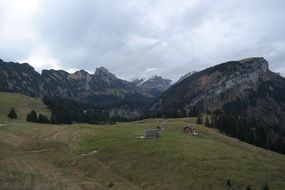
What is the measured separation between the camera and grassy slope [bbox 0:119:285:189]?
2840 inches

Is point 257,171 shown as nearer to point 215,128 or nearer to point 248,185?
point 248,185

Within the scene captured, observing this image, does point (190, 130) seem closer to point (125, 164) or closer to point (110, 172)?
point (125, 164)

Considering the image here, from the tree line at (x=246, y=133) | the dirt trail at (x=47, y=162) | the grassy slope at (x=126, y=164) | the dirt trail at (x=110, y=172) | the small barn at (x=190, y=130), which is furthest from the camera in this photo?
the tree line at (x=246, y=133)

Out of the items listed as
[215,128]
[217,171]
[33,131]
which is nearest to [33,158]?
[33,131]

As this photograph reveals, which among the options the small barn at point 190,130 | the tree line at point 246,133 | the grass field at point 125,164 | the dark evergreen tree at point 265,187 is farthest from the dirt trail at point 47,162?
the tree line at point 246,133

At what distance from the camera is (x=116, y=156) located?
90562 millimetres

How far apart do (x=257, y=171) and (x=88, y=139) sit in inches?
1859

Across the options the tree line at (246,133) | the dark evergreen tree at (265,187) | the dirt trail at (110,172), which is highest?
the tree line at (246,133)

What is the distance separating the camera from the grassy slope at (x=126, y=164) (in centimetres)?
7212

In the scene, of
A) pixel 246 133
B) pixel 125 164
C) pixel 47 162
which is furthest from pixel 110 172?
pixel 246 133

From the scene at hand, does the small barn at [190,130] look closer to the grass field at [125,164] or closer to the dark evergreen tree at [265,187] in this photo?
the grass field at [125,164]

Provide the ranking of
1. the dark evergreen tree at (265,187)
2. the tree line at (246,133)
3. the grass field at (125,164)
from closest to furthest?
1. the dark evergreen tree at (265,187)
2. the grass field at (125,164)
3. the tree line at (246,133)

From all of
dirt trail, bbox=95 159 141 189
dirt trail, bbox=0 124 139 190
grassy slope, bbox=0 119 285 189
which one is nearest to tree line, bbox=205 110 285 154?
grassy slope, bbox=0 119 285 189

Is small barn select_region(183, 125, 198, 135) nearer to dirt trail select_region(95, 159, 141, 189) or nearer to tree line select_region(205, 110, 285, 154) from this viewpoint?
tree line select_region(205, 110, 285, 154)
